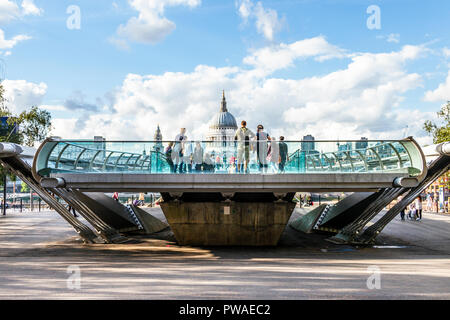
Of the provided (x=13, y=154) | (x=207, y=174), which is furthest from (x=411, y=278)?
(x=13, y=154)

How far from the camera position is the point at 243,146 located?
16672mm

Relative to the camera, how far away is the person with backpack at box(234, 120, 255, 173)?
1643 centimetres

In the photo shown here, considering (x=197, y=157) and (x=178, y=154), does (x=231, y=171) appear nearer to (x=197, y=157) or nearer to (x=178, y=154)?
(x=197, y=157)

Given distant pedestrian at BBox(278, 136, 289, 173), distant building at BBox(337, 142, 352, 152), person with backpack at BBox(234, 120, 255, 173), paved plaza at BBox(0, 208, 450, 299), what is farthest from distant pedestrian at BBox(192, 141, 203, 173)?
distant building at BBox(337, 142, 352, 152)

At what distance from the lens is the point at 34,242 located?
20.4 meters

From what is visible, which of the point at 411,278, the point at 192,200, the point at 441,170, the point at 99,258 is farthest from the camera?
the point at 192,200

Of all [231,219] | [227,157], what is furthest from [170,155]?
[231,219]

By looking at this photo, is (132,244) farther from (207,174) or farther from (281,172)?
(281,172)

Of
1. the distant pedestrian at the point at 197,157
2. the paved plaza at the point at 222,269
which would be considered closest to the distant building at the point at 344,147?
the paved plaza at the point at 222,269

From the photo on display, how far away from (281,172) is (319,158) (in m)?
1.54

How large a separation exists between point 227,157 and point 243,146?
2.24ft

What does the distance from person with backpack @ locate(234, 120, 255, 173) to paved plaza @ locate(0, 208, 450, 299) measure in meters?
3.11

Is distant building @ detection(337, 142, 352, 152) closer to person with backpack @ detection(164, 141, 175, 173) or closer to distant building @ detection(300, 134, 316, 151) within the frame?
distant building @ detection(300, 134, 316, 151)

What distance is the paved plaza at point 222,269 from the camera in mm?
9383
